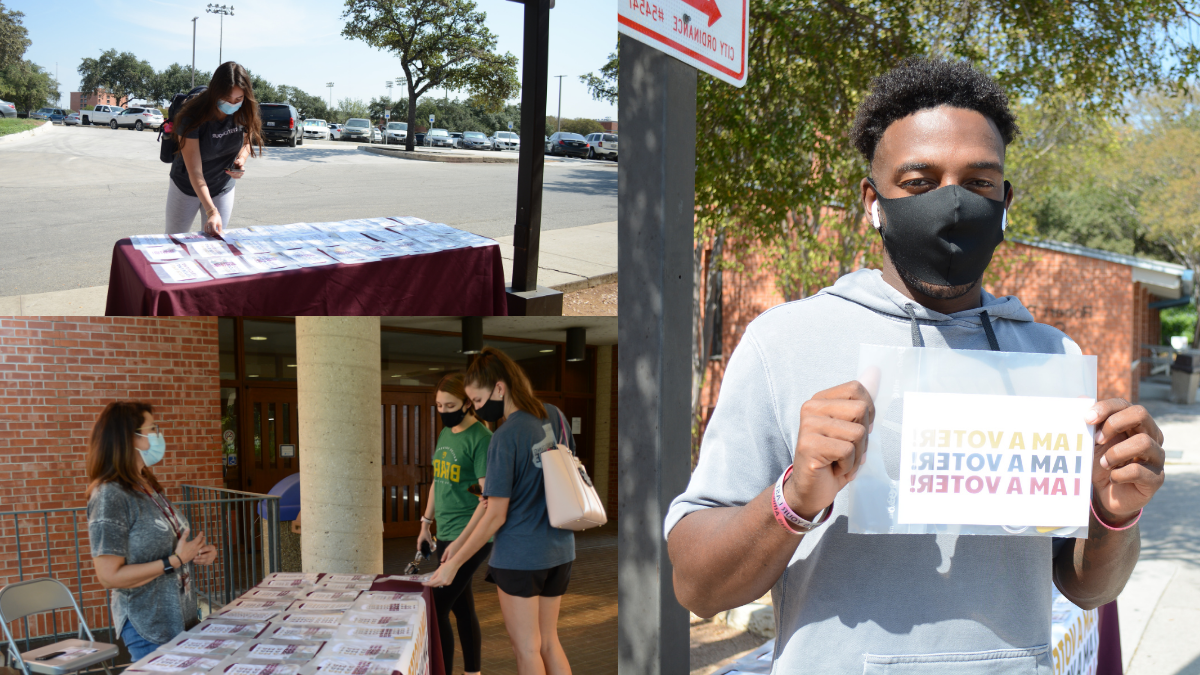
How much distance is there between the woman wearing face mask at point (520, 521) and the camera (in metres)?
3.84

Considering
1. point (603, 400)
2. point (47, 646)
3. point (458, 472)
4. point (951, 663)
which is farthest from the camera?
point (603, 400)

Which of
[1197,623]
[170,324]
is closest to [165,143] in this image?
[170,324]

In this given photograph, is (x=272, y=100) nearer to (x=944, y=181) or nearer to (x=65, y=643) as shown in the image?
(x=944, y=181)

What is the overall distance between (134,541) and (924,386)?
327 centimetres

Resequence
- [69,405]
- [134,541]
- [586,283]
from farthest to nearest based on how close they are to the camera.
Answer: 1. [69,405]
2. [586,283]
3. [134,541]

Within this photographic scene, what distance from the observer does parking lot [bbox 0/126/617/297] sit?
2.51 meters

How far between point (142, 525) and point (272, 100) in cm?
186

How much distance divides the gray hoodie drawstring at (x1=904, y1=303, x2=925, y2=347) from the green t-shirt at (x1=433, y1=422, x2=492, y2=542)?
3096 mm

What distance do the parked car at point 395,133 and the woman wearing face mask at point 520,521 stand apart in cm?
119

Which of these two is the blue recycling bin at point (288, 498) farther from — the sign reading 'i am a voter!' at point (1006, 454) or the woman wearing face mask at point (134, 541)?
the sign reading 'i am a voter!' at point (1006, 454)

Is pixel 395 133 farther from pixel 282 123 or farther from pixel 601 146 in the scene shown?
pixel 601 146

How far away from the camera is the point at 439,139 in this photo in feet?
10.5

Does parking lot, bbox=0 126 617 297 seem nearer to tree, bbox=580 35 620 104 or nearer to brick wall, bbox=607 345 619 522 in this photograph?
tree, bbox=580 35 620 104

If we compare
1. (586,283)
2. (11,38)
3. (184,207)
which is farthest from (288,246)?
(586,283)
